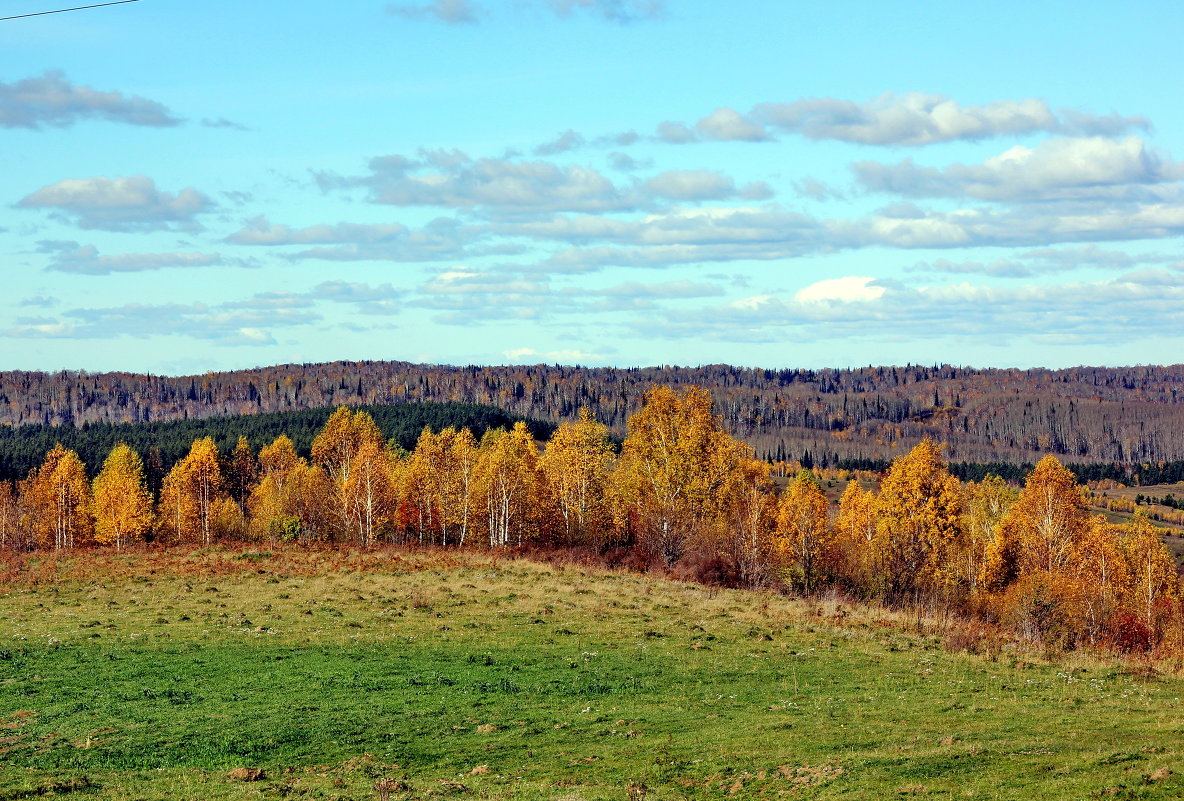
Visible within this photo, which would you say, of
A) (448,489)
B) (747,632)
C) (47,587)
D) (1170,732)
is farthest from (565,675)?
(448,489)

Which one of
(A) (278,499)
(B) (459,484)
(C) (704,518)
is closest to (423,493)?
(B) (459,484)

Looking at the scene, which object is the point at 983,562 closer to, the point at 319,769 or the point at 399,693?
the point at 399,693

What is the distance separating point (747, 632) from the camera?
127 feet

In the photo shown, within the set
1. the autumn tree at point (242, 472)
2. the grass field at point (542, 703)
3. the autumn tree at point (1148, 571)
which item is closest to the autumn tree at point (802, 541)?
the autumn tree at point (1148, 571)

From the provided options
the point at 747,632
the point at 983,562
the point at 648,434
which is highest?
the point at 648,434

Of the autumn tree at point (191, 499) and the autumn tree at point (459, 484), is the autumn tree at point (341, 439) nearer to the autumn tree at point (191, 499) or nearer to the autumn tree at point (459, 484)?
the autumn tree at point (191, 499)

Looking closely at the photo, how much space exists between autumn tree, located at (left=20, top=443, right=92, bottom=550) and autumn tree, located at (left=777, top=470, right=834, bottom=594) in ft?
275

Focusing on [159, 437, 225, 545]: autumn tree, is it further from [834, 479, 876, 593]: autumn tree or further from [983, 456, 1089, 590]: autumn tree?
[983, 456, 1089, 590]: autumn tree

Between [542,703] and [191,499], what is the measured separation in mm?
107747

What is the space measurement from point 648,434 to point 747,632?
33.1 meters

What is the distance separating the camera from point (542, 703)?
89.4ft

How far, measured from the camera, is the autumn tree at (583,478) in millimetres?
80562

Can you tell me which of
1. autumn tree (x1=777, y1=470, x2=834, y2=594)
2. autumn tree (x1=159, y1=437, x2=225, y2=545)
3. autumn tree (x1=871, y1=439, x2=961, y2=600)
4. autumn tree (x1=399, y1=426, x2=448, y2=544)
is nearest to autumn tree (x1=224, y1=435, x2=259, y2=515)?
autumn tree (x1=159, y1=437, x2=225, y2=545)

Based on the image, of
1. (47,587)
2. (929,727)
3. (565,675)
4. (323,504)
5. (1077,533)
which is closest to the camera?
(929,727)
